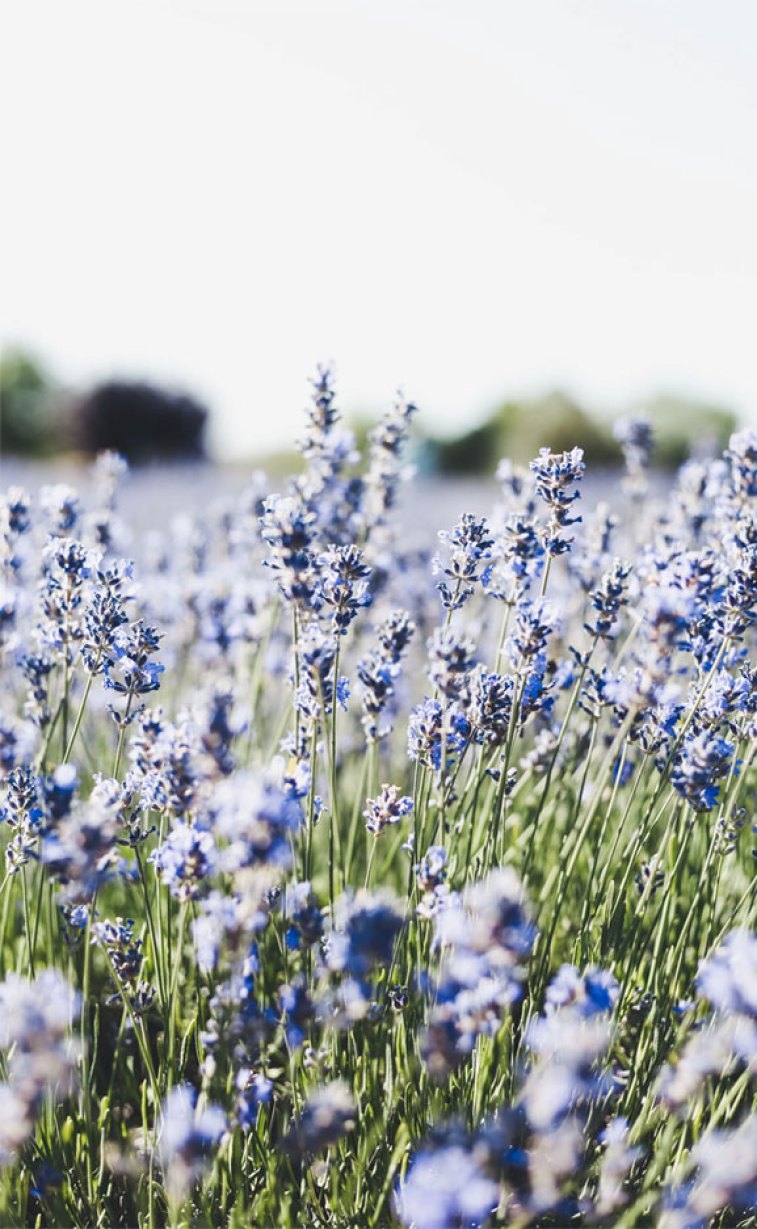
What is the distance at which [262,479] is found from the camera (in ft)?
11.0

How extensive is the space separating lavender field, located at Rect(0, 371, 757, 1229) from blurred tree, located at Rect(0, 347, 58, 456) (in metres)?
25.5

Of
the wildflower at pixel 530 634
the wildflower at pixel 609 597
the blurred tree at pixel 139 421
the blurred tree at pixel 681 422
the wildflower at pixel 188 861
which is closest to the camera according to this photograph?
the wildflower at pixel 188 861

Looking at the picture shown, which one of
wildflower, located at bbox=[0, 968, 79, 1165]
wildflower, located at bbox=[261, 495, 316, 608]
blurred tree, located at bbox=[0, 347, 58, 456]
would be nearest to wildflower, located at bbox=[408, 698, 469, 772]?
wildflower, located at bbox=[261, 495, 316, 608]

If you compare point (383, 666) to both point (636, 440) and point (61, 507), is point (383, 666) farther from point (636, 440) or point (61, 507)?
point (636, 440)

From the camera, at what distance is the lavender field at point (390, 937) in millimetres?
1285

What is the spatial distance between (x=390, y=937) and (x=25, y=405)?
29.6 m

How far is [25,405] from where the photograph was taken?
28.2 metres

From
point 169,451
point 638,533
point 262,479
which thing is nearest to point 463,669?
point 262,479

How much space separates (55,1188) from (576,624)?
3322 millimetres

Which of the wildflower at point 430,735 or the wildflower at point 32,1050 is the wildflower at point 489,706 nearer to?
the wildflower at point 430,735

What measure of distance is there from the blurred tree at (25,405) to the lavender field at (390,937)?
25509 mm

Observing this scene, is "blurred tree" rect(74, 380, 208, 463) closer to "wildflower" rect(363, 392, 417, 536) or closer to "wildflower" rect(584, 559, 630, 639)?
"wildflower" rect(363, 392, 417, 536)

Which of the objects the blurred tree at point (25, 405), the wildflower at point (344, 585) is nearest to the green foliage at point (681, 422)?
the blurred tree at point (25, 405)

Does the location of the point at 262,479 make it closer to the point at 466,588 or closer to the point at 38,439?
the point at 466,588
